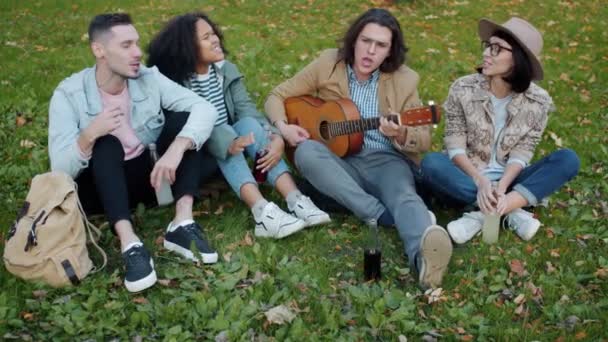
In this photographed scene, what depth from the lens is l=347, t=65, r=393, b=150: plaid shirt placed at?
4422 millimetres

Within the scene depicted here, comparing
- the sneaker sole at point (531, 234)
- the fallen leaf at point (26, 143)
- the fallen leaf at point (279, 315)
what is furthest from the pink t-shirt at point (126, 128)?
the sneaker sole at point (531, 234)

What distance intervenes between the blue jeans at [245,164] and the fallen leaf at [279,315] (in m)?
1.16

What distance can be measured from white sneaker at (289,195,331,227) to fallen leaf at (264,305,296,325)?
0.93m

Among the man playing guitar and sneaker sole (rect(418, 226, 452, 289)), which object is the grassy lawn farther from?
the man playing guitar

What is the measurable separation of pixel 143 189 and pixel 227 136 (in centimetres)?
62

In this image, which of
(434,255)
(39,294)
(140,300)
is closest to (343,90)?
(434,255)

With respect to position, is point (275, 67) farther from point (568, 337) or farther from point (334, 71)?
point (568, 337)

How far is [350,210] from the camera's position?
434 cm

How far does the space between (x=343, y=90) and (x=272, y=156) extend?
66cm

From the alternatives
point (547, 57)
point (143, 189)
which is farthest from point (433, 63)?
point (143, 189)

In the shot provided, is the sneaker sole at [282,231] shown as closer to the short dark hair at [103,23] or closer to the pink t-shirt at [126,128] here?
the pink t-shirt at [126,128]

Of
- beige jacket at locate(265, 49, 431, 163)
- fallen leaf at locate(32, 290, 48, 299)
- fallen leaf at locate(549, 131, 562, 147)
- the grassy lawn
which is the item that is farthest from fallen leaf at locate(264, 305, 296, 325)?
fallen leaf at locate(549, 131, 562, 147)

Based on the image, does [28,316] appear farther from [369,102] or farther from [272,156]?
[369,102]

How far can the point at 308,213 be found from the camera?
162 inches
